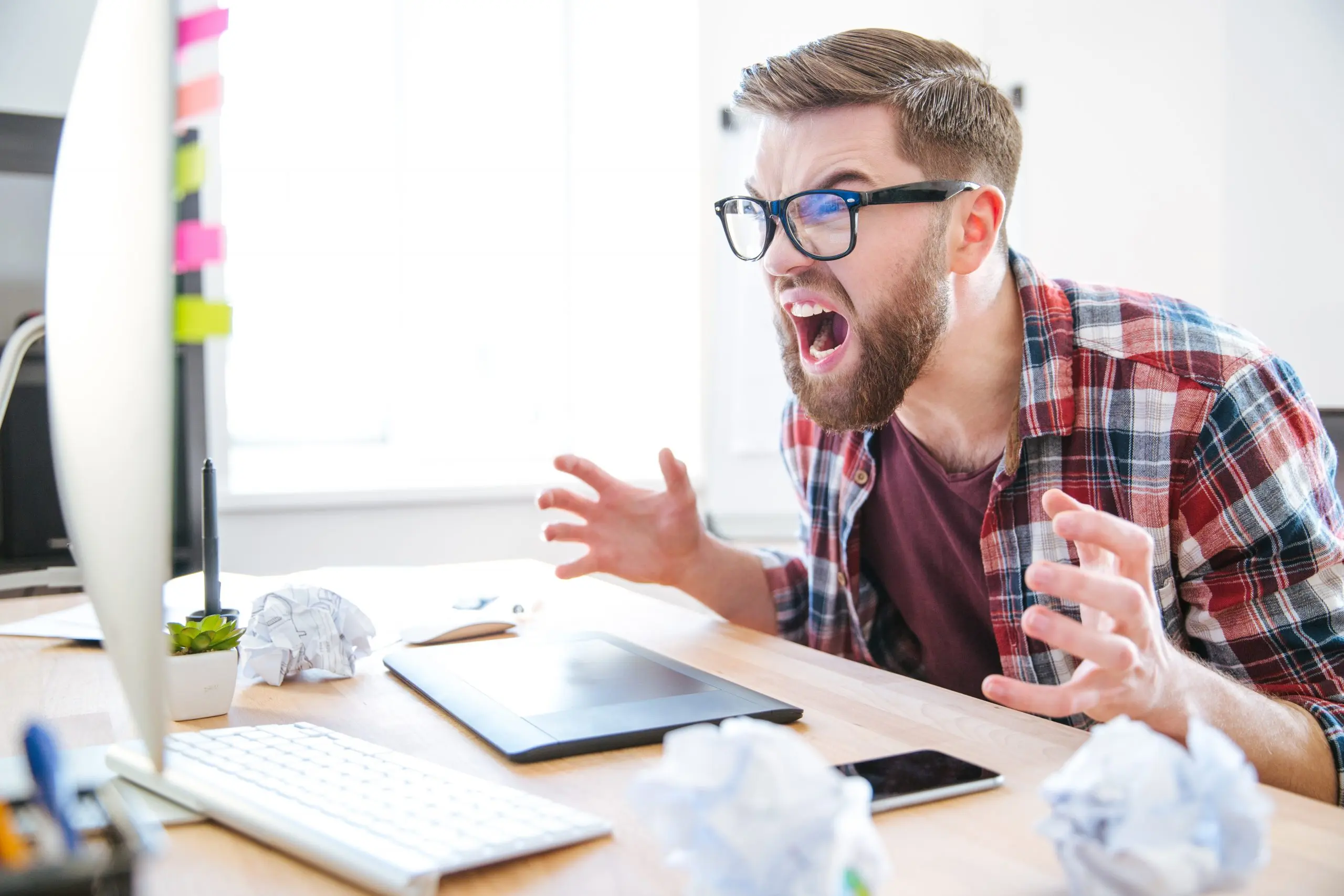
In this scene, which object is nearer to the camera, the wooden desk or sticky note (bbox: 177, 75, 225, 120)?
sticky note (bbox: 177, 75, 225, 120)

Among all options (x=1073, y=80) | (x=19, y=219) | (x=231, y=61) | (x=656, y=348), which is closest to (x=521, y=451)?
(x=656, y=348)

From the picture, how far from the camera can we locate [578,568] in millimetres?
1298

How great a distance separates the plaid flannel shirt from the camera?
1.07m

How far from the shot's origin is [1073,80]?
2900 millimetres

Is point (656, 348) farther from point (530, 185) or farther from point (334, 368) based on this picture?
point (334, 368)

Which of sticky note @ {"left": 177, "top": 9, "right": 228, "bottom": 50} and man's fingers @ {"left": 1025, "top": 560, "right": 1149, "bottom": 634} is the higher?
→ sticky note @ {"left": 177, "top": 9, "right": 228, "bottom": 50}

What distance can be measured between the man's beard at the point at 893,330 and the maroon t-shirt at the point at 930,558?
12cm

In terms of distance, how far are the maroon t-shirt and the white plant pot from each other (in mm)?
853

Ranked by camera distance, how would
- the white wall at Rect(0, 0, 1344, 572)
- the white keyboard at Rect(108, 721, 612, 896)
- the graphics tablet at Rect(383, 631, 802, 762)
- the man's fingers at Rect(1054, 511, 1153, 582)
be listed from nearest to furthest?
1. the white keyboard at Rect(108, 721, 612, 896)
2. the man's fingers at Rect(1054, 511, 1153, 582)
3. the graphics tablet at Rect(383, 631, 802, 762)
4. the white wall at Rect(0, 0, 1344, 572)

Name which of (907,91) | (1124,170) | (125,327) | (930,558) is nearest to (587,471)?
(930,558)

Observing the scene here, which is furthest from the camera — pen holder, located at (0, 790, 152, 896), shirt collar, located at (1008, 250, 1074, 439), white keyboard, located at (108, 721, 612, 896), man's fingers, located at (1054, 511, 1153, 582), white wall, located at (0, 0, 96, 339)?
white wall, located at (0, 0, 96, 339)

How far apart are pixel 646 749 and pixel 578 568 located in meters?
0.49

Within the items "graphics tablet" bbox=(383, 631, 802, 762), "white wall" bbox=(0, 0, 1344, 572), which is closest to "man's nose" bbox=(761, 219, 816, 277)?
"graphics tablet" bbox=(383, 631, 802, 762)

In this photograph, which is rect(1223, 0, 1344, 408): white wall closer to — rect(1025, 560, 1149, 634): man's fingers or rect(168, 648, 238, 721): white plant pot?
rect(1025, 560, 1149, 634): man's fingers
